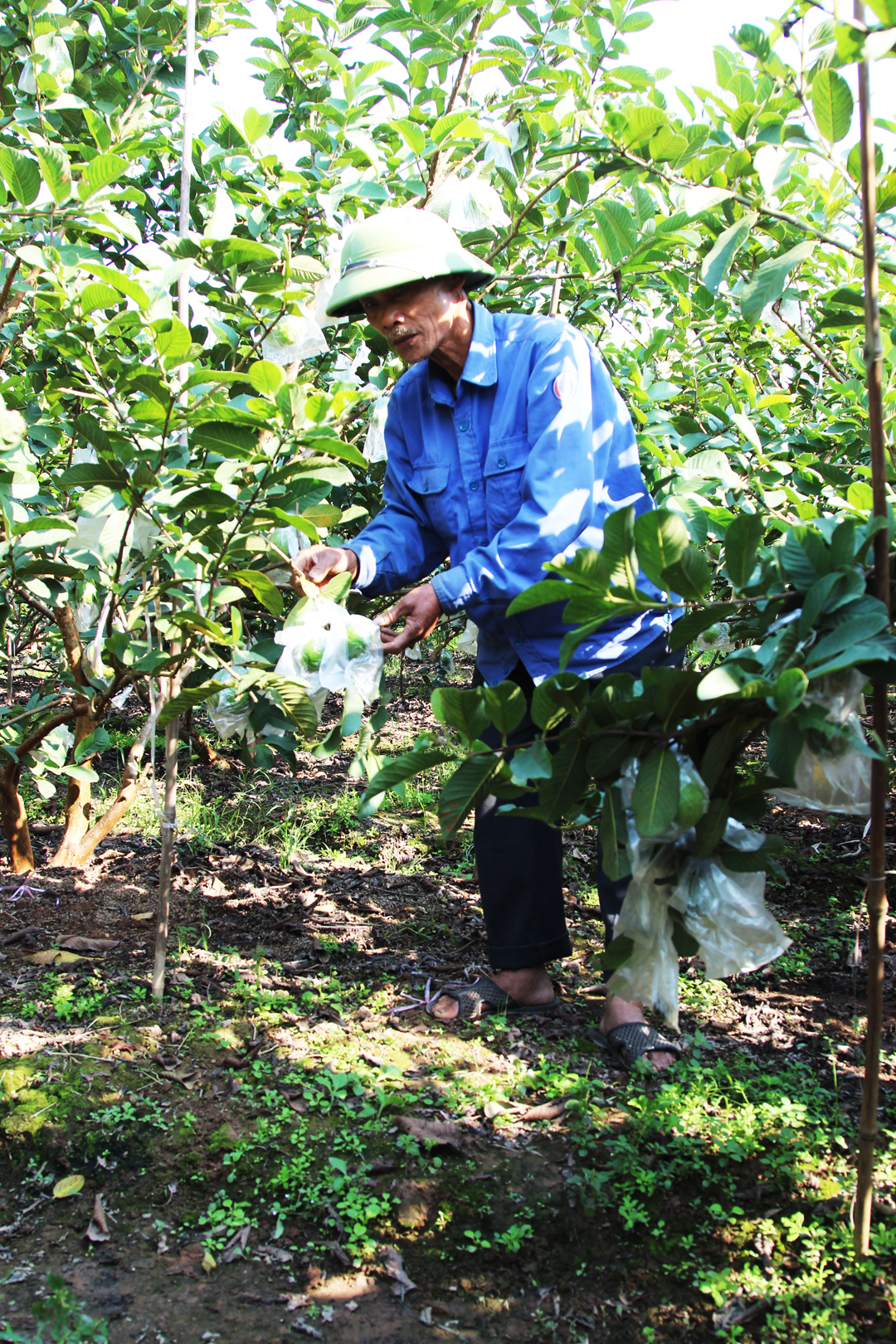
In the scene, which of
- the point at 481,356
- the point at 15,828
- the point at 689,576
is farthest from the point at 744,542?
the point at 15,828

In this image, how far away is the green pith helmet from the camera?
176cm

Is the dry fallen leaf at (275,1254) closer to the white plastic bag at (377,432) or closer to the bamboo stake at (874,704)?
the bamboo stake at (874,704)

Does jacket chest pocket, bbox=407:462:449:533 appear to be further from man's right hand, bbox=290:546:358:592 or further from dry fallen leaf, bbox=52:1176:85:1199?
dry fallen leaf, bbox=52:1176:85:1199

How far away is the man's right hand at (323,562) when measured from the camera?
1781mm

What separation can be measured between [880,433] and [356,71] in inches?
60.8

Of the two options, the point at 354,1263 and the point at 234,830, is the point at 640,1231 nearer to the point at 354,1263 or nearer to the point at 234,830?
the point at 354,1263

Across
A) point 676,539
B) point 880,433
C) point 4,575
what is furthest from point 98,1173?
point 880,433

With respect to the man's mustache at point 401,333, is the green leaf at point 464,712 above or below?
below

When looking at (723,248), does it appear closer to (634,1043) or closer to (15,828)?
(634,1043)

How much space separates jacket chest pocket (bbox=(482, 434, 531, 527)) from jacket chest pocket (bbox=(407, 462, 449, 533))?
11 centimetres

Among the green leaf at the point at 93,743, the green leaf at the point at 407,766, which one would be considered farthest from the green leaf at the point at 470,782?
the green leaf at the point at 93,743

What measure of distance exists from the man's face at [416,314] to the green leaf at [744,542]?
3.28 feet

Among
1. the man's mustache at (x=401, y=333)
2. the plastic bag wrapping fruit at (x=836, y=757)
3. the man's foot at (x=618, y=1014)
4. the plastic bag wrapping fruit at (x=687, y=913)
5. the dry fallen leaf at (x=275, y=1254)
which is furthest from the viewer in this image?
the man's foot at (x=618, y=1014)

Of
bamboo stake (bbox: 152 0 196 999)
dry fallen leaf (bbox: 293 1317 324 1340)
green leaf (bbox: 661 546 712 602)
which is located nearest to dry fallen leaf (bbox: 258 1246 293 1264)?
dry fallen leaf (bbox: 293 1317 324 1340)
